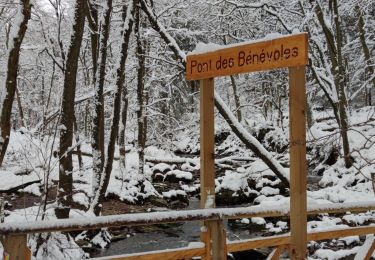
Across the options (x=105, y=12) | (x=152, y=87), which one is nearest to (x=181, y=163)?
(x=152, y=87)

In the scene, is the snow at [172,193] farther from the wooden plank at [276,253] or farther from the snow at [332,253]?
the wooden plank at [276,253]

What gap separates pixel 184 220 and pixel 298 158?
1.07 metres

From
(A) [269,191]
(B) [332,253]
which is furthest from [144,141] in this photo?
(B) [332,253]

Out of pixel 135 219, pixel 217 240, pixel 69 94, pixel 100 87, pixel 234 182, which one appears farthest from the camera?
pixel 234 182

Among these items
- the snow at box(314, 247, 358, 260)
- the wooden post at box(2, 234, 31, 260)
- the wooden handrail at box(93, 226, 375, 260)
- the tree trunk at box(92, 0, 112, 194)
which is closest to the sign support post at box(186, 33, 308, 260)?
the wooden handrail at box(93, 226, 375, 260)

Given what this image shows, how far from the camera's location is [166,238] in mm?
12016

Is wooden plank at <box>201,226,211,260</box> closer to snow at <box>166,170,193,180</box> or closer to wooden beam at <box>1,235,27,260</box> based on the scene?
wooden beam at <box>1,235,27,260</box>

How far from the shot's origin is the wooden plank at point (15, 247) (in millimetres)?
2482

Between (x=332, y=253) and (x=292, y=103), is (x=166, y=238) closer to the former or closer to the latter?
(x=332, y=253)

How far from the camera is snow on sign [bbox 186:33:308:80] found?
3539mm

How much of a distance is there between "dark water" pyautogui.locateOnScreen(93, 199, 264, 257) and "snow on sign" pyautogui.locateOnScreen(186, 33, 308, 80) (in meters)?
6.94

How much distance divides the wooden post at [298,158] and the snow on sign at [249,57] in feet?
0.45

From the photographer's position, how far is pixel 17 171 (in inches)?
747

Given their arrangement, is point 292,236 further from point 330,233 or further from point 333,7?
point 333,7
